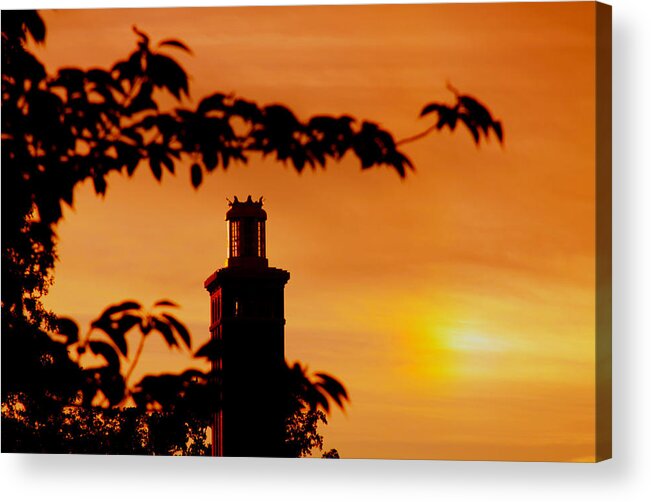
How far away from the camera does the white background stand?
22.8 feet

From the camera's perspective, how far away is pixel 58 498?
7.30 metres

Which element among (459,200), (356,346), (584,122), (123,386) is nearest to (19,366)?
(123,386)

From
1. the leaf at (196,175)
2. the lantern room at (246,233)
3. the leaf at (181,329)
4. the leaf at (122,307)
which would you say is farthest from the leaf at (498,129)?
the leaf at (122,307)

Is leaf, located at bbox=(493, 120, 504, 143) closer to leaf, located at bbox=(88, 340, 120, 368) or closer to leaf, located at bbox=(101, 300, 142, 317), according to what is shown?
leaf, located at bbox=(101, 300, 142, 317)

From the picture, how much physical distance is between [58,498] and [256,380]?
43.4 inches

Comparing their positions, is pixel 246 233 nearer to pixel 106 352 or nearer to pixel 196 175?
pixel 196 175

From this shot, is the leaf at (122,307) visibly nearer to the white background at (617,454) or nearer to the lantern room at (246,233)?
the lantern room at (246,233)

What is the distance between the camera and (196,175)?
Result: 7121 mm

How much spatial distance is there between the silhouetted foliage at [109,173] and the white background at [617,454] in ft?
0.73

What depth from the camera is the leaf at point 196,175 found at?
711 cm

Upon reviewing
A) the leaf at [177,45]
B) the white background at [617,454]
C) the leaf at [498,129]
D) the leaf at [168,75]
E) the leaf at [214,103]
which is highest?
the leaf at [177,45]

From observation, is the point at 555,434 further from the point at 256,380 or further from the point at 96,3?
the point at 96,3

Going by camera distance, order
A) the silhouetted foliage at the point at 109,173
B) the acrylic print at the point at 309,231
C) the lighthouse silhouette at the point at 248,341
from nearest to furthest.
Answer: the acrylic print at the point at 309,231, the silhouetted foliage at the point at 109,173, the lighthouse silhouette at the point at 248,341

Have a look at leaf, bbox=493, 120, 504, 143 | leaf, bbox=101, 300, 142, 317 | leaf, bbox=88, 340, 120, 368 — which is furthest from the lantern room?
leaf, bbox=493, 120, 504, 143
